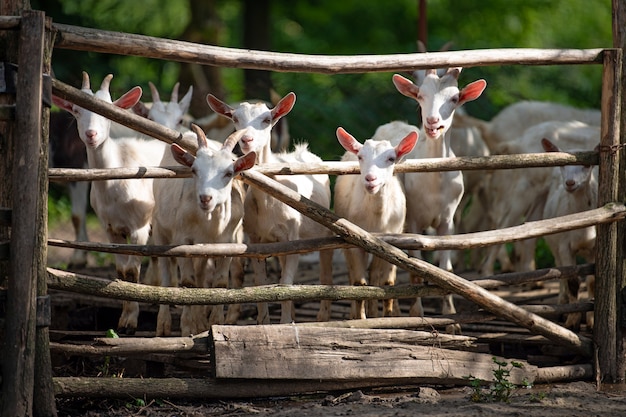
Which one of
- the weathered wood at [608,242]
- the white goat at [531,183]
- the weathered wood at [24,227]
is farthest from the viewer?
the white goat at [531,183]

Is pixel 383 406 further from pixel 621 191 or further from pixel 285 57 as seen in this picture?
pixel 621 191

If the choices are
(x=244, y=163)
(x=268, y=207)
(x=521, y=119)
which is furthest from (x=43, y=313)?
(x=521, y=119)

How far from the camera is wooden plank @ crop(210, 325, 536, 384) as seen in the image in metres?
5.70

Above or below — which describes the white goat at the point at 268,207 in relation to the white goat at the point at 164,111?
below

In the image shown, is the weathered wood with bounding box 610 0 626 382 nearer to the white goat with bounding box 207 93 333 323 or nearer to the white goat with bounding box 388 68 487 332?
the white goat with bounding box 388 68 487 332

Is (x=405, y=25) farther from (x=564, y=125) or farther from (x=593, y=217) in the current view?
(x=593, y=217)

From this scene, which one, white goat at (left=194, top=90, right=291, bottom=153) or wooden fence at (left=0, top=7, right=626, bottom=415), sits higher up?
white goat at (left=194, top=90, right=291, bottom=153)

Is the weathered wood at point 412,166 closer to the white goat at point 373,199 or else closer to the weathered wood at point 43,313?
the white goat at point 373,199

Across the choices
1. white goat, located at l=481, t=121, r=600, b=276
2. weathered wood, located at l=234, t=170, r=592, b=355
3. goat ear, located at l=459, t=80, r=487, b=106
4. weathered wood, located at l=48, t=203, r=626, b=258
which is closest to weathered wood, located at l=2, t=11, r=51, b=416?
weathered wood, located at l=48, t=203, r=626, b=258

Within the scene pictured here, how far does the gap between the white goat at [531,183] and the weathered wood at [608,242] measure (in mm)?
2504

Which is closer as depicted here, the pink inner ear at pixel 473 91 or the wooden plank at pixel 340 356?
the wooden plank at pixel 340 356

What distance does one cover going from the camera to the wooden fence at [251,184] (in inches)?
196

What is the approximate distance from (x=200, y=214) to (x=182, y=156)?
32.0 inches

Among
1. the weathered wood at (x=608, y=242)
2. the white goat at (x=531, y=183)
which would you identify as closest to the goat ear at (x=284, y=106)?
the weathered wood at (x=608, y=242)
